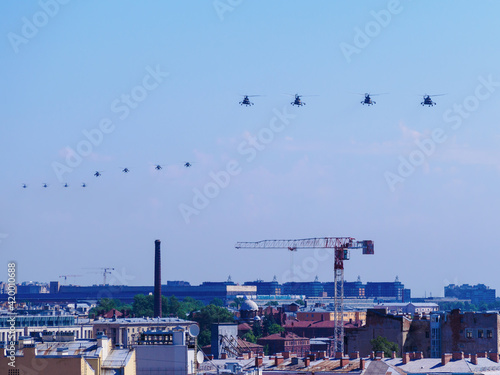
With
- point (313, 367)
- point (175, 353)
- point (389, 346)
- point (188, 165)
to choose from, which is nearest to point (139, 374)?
point (175, 353)

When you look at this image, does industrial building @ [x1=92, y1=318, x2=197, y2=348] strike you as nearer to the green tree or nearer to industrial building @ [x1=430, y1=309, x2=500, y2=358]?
the green tree

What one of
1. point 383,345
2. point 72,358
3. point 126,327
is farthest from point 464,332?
point 72,358

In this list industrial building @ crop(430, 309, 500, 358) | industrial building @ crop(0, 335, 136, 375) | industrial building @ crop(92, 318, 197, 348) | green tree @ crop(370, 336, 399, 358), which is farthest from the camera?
industrial building @ crop(92, 318, 197, 348)

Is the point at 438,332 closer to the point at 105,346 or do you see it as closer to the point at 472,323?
the point at 472,323

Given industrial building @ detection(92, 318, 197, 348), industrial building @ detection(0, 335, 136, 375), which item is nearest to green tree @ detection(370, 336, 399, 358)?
industrial building @ detection(0, 335, 136, 375)

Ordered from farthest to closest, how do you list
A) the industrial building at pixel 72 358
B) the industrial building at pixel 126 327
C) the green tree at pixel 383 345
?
the industrial building at pixel 126 327 < the green tree at pixel 383 345 < the industrial building at pixel 72 358

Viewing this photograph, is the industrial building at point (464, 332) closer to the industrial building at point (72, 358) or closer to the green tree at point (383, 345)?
the green tree at point (383, 345)

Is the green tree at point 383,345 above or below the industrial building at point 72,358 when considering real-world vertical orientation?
below

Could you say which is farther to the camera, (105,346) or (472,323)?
(472,323)

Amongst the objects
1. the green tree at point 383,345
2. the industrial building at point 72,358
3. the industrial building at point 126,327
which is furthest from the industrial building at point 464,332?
the industrial building at point 126,327
